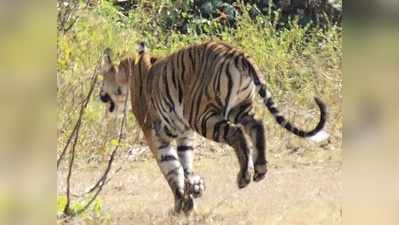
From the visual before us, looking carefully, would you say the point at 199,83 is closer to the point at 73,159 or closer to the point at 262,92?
the point at 262,92

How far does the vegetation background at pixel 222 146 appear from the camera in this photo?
142 inches

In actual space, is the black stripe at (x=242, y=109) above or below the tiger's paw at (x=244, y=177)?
above

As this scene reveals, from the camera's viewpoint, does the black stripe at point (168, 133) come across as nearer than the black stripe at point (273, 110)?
No

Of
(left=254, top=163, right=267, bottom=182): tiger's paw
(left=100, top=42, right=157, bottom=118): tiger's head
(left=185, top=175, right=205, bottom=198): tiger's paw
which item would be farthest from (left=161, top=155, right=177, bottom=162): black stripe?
(left=254, top=163, right=267, bottom=182): tiger's paw

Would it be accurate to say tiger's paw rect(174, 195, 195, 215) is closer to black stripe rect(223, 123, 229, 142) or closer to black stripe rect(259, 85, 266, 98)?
black stripe rect(223, 123, 229, 142)

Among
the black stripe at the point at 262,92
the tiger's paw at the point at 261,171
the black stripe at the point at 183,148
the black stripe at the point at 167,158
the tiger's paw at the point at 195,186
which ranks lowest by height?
the tiger's paw at the point at 195,186

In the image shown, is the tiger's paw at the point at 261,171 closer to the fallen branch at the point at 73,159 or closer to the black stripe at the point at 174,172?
the black stripe at the point at 174,172

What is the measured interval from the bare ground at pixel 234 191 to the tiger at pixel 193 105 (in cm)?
5

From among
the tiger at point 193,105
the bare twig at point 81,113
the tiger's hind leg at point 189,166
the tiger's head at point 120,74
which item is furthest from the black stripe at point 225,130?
the bare twig at point 81,113
